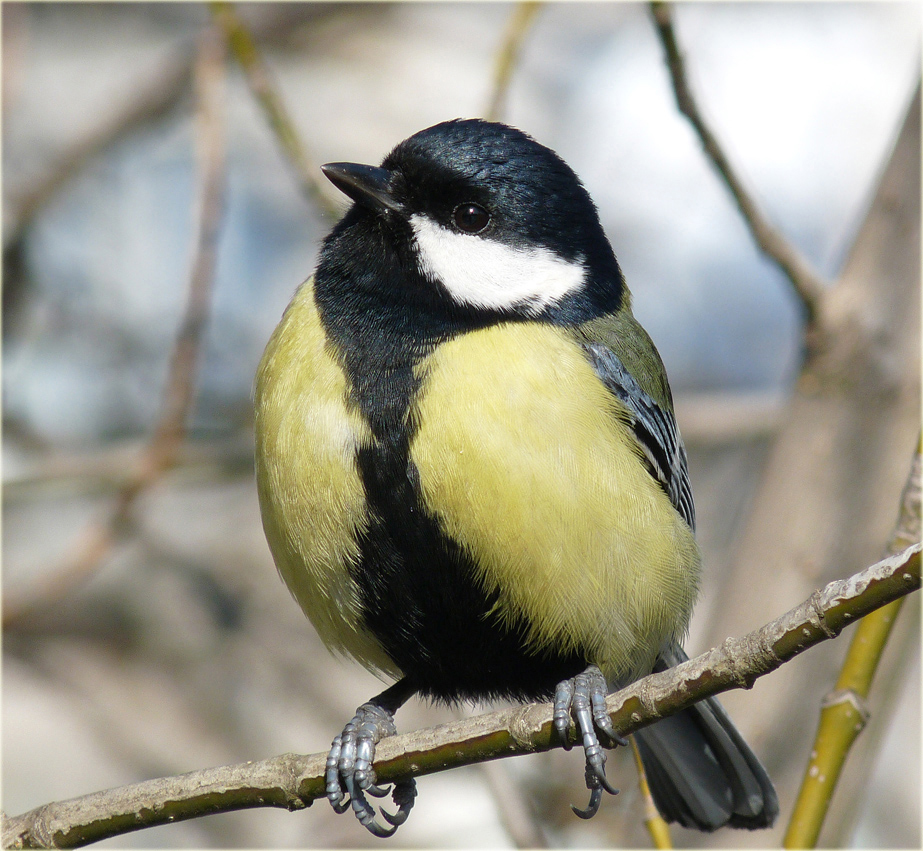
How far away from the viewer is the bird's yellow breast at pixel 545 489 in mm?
1992

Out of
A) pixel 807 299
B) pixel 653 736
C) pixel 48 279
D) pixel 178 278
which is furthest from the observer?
pixel 178 278

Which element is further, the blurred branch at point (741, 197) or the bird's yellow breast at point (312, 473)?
the blurred branch at point (741, 197)

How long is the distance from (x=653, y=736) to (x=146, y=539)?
2.71 meters

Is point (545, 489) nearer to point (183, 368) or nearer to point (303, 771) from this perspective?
point (303, 771)

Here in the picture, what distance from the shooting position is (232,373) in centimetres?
500

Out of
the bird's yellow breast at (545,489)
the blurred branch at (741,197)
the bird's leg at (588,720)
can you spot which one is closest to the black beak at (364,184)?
the bird's yellow breast at (545,489)

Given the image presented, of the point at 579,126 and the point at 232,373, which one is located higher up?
the point at 579,126

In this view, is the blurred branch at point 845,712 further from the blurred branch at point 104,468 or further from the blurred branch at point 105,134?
the blurred branch at point 105,134

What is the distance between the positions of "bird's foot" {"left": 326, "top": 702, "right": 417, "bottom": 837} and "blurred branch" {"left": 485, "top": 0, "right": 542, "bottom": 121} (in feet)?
5.53

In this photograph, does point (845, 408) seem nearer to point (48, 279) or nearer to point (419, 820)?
point (419, 820)

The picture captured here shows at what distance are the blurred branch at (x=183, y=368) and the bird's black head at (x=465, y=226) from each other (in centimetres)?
Answer: 109

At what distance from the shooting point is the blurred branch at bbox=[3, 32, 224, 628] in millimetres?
3254

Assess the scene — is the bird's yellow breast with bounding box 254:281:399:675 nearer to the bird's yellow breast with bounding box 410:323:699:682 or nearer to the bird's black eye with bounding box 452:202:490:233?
the bird's yellow breast with bounding box 410:323:699:682

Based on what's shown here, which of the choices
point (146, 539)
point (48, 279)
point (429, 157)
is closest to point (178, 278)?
point (48, 279)
